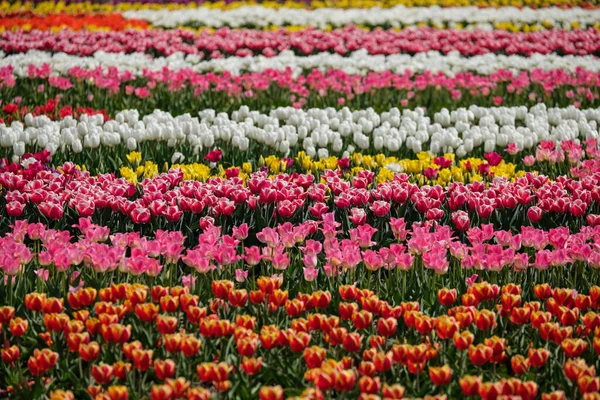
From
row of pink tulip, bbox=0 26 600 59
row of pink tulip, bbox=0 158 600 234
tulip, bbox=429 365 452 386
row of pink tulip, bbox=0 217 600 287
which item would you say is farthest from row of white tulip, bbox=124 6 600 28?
tulip, bbox=429 365 452 386

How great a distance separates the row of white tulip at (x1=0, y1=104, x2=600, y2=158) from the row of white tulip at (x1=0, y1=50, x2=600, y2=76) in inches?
87.4

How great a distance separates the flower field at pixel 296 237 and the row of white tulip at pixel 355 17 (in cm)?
527

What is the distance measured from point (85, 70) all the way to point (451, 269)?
5.85 meters

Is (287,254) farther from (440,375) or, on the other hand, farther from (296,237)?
(440,375)

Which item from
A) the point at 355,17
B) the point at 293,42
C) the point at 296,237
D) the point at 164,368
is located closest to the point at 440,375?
the point at 164,368

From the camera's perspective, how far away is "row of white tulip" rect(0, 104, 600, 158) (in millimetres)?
5723

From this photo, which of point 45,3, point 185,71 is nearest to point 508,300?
point 185,71

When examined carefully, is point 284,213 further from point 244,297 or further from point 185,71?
point 185,71

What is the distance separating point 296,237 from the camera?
3.62 m

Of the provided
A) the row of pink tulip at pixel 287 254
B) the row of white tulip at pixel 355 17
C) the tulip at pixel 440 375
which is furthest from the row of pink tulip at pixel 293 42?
the tulip at pixel 440 375

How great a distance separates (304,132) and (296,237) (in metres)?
2.74

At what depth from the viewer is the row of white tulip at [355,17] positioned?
14.0 m

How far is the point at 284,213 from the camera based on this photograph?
3975 millimetres

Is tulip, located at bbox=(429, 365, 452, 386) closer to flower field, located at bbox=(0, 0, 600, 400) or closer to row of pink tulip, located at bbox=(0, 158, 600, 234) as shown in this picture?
flower field, located at bbox=(0, 0, 600, 400)
